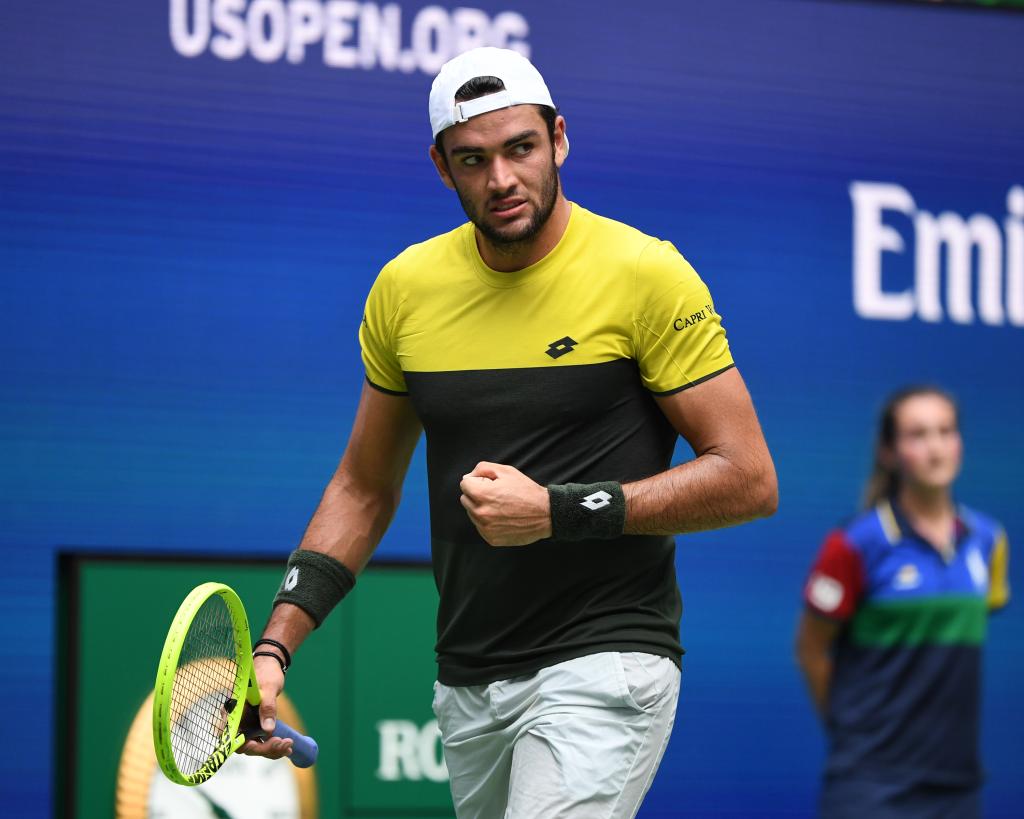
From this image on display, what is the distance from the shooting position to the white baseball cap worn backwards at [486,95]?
10.1 ft

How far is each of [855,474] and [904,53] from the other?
1.48 meters

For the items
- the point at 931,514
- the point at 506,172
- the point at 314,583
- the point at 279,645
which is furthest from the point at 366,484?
the point at 931,514

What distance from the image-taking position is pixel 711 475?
2980 millimetres

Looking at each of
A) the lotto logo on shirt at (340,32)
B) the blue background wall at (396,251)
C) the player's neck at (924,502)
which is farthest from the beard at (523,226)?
the player's neck at (924,502)

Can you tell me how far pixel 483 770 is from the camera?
322cm

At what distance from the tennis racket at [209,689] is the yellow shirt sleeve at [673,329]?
0.86 metres

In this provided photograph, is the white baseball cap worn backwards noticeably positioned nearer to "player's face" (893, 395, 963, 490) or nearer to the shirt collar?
the shirt collar

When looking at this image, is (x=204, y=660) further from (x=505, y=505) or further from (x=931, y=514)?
(x=931, y=514)

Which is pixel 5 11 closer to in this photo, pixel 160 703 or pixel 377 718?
pixel 377 718

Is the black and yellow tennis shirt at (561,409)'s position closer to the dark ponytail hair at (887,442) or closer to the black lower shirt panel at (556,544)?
the black lower shirt panel at (556,544)

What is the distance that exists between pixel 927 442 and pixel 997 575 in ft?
1.66

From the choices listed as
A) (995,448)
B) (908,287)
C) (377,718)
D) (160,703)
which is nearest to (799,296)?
(908,287)

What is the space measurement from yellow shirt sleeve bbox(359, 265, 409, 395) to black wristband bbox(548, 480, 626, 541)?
1.85 ft

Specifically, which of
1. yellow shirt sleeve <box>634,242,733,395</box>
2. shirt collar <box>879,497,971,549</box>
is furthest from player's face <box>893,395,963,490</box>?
yellow shirt sleeve <box>634,242,733,395</box>
